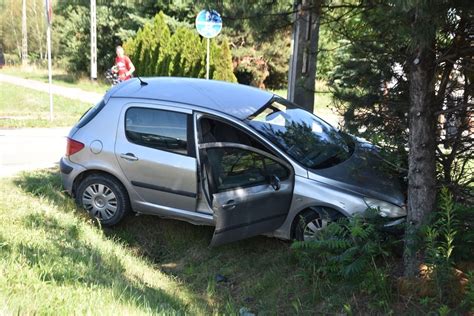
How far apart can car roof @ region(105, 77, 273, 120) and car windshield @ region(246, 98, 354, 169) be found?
0.58 ft

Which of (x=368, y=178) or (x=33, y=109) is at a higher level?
(x=368, y=178)

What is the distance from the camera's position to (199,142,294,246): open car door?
4.97 m

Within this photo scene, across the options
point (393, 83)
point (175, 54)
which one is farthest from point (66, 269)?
point (175, 54)

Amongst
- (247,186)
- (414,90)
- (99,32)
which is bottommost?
(247,186)

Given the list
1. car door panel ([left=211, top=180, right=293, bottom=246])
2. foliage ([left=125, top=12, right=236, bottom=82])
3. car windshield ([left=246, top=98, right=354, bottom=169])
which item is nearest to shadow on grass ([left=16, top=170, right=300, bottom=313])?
car door panel ([left=211, top=180, right=293, bottom=246])

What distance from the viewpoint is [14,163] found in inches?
337

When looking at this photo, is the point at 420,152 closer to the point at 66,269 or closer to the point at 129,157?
the point at 66,269

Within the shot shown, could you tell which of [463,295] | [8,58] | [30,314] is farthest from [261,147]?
[8,58]

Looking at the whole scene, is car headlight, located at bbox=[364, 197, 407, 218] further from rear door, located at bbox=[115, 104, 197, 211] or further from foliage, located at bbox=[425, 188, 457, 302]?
rear door, located at bbox=[115, 104, 197, 211]

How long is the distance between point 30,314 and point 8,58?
57114mm

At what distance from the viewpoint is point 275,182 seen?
515 cm

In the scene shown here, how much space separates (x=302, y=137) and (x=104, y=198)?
7.55 feet

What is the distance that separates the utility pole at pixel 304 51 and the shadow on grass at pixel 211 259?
→ 187 cm

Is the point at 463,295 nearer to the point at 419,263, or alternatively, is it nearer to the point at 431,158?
the point at 419,263
